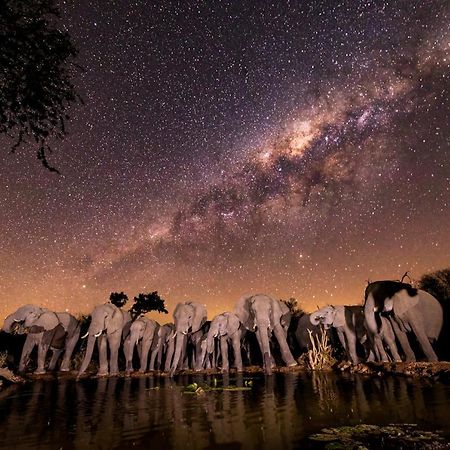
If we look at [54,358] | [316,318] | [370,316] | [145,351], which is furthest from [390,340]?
[54,358]

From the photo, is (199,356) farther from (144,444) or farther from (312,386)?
(144,444)

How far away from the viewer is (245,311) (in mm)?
18938

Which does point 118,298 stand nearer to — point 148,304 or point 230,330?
point 148,304

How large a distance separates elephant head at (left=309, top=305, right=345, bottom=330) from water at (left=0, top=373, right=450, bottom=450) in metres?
6.42

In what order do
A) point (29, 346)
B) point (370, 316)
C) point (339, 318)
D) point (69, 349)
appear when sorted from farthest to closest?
1. point (69, 349)
2. point (29, 346)
3. point (339, 318)
4. point (370, 316)

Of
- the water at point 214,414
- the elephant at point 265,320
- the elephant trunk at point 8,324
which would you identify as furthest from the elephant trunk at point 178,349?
the elephant trunk at point 8,324

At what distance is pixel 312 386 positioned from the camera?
402 inches

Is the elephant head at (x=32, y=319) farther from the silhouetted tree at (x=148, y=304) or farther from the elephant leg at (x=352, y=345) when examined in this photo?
the silhouetted tree at (x=148, y=304)

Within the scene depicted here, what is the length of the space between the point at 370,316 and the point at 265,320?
4664mm

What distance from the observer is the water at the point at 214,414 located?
205 inches

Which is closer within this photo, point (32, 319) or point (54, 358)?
point (32, 319)

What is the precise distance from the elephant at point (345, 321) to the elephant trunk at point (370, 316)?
2.33 metres

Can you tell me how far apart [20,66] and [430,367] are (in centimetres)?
1361

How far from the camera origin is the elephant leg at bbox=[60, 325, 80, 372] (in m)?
18.6
